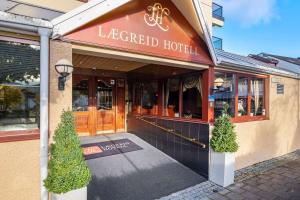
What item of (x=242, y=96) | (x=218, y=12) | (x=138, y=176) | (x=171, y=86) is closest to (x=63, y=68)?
(x=138, y=176)

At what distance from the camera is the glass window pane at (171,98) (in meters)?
6.48

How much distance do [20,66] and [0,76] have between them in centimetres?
29

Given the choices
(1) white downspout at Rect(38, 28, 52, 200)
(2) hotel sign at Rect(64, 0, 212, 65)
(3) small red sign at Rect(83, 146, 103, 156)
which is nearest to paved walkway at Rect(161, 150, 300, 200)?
(1) white downspout at Rect(38, 28, 52, 200)

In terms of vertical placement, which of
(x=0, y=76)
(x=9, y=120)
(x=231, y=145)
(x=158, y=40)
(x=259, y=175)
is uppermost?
(x=158, y=40)

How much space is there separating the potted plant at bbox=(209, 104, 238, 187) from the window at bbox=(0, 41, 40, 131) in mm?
3841

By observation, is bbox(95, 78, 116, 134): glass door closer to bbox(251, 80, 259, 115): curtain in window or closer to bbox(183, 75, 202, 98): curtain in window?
bbox(183, 75, 202, 98): curtain in window

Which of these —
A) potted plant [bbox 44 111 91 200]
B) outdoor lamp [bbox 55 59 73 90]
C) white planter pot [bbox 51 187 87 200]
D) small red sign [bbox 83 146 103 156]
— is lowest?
small red sign [bbox 83 146 103 156]

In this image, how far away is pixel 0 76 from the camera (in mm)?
2975

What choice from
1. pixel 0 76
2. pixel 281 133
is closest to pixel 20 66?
pixel 0 76

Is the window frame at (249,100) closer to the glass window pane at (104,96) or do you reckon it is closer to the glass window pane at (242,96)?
the glass window pane at (242,96)

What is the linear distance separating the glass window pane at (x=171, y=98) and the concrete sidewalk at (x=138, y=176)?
133 centimetres

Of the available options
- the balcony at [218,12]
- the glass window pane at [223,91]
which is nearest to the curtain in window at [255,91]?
the glass window pane at [223,91]

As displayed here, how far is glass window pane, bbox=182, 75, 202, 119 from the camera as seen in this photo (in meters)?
5.73

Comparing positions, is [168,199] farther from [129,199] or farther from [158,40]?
[158,40]
